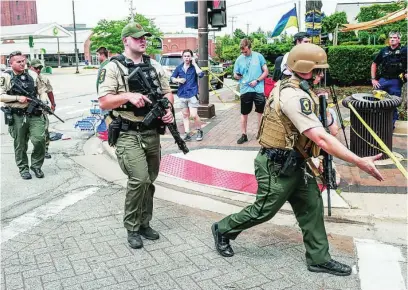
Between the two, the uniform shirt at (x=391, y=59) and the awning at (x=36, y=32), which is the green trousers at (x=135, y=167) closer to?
the uniform shirt at (x=391, y=59)

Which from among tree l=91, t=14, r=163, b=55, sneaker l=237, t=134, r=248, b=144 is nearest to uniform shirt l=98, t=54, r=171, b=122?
sneaker l=237, t=134, r=248, b=144

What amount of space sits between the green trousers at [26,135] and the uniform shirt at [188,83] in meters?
2.83

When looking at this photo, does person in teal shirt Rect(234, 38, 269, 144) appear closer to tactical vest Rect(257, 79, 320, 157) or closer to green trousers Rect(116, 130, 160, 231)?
green trousers Rect(116, 130, 160, 231)

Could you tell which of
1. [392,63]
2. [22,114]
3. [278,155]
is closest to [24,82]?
[22,114]

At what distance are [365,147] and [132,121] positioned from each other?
12.7 ft

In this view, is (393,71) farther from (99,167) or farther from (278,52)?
(278,52)

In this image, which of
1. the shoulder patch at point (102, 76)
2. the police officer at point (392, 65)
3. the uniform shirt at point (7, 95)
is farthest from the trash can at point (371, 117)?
the uniform shirt at point (7, 95)

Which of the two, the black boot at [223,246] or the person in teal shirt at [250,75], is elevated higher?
the person in teal shirt at [250,75]

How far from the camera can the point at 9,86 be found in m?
6.71

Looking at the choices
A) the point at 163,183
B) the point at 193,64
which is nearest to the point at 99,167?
the point at 163,183

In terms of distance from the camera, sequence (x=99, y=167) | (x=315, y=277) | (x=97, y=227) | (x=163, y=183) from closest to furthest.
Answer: (x=315, y=277), (x=97, y=227), (x=163, y=183), (x=99, y=167)

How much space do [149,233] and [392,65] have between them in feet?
18.4

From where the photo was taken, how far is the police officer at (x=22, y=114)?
6.68 meters

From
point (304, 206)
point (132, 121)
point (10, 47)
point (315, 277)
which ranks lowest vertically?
point (315, 277)
